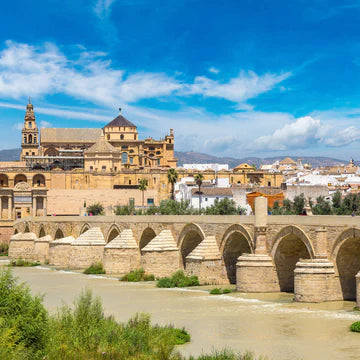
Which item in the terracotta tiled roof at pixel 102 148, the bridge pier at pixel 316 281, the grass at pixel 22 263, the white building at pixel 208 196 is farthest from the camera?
the terracotta tiled roof at pixel 102 148

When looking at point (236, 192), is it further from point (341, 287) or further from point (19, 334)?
point (19, 334)

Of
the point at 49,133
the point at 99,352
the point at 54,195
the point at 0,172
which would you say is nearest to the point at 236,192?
the point at 54,195

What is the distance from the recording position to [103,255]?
139ft

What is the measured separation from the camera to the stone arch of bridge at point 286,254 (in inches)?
1157

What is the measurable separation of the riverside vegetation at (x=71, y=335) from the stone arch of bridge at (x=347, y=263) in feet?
28.9

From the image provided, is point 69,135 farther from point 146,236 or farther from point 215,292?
point 215,292

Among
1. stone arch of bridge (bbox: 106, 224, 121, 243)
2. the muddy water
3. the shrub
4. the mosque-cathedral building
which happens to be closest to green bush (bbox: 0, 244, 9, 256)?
the mosque-cathedral building

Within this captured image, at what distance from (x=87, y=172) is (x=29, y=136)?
21789 millimetres

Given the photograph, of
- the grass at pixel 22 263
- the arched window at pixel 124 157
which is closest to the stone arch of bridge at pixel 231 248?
the grass at pixel 22 263

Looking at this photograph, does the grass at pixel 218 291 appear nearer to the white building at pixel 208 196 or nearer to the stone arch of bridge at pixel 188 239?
the stone arch of bridge at pixel 188 239

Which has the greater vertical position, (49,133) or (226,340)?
(49,133)

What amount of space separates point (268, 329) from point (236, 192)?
45287mm

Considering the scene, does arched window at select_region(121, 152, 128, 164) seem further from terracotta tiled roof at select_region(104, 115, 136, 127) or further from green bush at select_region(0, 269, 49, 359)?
green bush at select_region(0, 269, 49, 359)

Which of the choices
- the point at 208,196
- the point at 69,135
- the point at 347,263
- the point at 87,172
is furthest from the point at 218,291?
the point at 69,135
